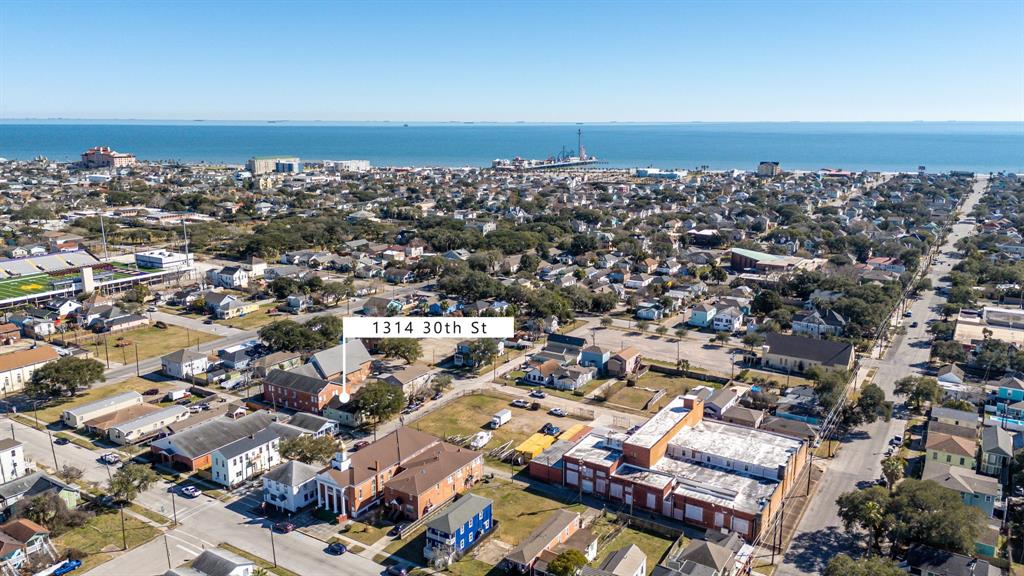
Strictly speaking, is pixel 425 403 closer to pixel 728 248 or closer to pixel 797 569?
pixel 797 569

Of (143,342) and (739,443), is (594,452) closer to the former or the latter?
(739,443)

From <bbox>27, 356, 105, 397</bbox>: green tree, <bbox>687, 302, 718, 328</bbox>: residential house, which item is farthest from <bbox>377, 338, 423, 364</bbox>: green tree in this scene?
<bbox>687, 302, 718, 328</bbox>: residential house

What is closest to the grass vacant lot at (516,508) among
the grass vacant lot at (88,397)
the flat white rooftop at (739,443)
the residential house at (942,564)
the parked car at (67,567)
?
the flat white rooftop at (739,443)

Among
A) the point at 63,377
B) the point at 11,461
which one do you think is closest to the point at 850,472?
the point at 11,461

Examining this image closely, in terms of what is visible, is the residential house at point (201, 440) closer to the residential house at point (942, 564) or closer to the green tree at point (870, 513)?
the green tree at point (870, 513)

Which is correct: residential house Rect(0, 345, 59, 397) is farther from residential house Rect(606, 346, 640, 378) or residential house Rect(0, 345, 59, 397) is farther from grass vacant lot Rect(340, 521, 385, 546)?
residential house Rect(606, 346, 640, 378)

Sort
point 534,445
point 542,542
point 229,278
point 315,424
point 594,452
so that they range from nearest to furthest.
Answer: point 542,542 → point 594,452 → point 534,445 → point 315,424 → point 229,278

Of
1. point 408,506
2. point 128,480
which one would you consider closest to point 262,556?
point 408,506
